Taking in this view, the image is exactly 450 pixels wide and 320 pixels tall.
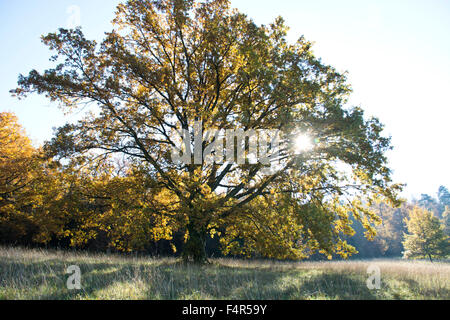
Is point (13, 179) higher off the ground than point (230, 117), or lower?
lower

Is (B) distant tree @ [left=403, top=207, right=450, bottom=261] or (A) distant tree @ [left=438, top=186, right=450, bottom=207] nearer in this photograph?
(B) distant tree @ [left=403, top=207, right=450, bottom=261]

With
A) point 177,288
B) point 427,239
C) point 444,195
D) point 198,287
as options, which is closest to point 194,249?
point 198,287

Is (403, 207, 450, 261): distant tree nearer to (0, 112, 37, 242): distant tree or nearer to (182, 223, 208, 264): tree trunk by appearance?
(182, 223, 208, 264): tree trunk

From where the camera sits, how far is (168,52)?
1351 centimetres

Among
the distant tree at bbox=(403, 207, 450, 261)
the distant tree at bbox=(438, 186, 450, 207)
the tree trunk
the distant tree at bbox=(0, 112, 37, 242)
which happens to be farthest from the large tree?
the distant tree at bbox=(438, 186, 450, 207)

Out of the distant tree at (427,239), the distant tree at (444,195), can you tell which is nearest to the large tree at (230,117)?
the distant tree at (427,239)

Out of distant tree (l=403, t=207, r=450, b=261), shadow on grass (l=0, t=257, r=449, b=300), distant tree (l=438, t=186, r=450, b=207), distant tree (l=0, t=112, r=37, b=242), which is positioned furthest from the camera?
distant tree (l=438, t=186, r=450, b=207)

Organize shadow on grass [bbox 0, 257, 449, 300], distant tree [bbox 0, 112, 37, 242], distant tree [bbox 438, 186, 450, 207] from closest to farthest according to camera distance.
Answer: shadow on grass [bbox 0, 257, 449, 300], distant tree [bbox 0, 112, 37, 242], distant tree [bbox 438, 186, 450, 207]

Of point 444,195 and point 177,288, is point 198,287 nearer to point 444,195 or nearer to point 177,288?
point 177,288

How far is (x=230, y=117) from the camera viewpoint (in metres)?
12.7

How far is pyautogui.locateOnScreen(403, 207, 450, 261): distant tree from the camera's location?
118 feet

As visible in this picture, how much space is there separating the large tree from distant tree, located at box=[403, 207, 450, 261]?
3430cm

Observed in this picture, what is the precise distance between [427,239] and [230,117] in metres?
40.4
